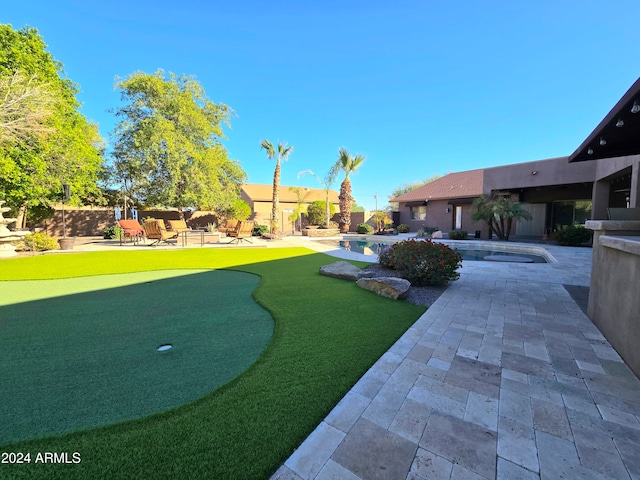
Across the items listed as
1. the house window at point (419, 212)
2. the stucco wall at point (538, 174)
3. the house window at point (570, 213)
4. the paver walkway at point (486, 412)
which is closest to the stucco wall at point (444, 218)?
the house window at point (419, 212)

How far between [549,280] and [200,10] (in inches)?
551

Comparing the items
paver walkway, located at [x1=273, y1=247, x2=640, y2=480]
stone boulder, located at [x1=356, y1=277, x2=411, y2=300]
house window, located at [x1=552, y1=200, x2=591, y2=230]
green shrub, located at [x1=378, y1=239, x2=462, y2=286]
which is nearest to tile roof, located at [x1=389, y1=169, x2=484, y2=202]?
house window, located at [x1=552, y1=200, x2=591, y2=230]

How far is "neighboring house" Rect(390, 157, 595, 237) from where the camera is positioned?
12531 mm

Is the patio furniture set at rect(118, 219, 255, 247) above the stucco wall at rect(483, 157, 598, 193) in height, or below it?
below

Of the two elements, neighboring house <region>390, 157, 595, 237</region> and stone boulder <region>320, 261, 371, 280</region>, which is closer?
stone boulder <region>320, 261, 371, 280</region>

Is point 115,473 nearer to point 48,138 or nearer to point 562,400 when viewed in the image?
point 562,400

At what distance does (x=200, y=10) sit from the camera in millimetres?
9742

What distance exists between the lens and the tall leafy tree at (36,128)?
30.0 feet

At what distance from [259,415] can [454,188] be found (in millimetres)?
20610

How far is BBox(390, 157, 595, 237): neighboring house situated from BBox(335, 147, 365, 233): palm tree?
4.57 metres

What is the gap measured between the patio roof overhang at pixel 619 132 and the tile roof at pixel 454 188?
11918 mm

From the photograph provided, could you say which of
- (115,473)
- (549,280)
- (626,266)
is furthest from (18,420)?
(549,280)

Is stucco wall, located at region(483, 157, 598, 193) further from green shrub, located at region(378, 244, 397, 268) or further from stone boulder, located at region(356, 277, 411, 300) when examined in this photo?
stone boulder, located at region(356, 277, 411, 300)

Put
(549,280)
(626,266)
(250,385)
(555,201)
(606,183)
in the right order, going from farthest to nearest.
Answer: (555,201), (606,183), (549,280), (626,266), (250,385)
